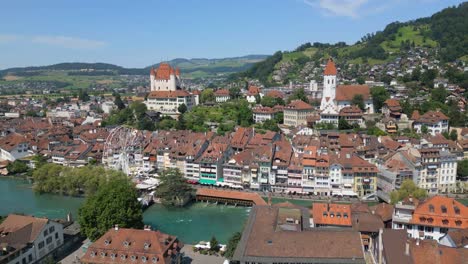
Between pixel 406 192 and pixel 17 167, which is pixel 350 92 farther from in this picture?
pixel 17 167

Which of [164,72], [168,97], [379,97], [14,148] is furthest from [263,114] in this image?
[14,148]

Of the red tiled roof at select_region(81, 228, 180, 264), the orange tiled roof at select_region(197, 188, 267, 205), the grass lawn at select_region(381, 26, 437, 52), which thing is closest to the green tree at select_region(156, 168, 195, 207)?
the orange tiled roof at select_region(197, 188, 267, 205)

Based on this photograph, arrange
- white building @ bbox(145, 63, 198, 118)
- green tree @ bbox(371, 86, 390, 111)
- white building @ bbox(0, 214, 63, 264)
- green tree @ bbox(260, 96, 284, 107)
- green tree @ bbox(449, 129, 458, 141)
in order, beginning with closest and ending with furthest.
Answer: white building @ bbox(0, 214, 63, 264) < green tree @ bbox(449, 129, 458, 141) < green tree @ bbox(371, 86, 390, 111) < green tree @ bbox(260, 96, 284, 107) < white building @ bbox(145, 63, 198, 118)

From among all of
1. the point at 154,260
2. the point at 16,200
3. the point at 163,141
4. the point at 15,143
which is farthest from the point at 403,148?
the point at 15,143

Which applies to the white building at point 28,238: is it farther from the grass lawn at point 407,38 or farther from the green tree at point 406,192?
the grass lawn at point 407,38

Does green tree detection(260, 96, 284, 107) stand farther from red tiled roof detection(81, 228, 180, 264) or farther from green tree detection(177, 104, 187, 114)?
red tiled roof detection(81, 228, 180, 264)

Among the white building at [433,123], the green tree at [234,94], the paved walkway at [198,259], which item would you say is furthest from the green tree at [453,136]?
the green tree at [234,94]
